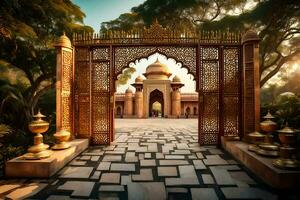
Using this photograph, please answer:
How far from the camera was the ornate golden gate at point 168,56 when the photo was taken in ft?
19.3

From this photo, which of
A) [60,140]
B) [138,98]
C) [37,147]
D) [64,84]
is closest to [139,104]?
[138,98]

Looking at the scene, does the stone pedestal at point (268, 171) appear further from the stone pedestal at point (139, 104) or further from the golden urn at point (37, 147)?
the stone pedestal at point (139, 104)

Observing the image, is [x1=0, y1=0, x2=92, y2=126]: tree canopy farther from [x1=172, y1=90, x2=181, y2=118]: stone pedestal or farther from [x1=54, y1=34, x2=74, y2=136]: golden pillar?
[x1=172, y1=90, x2=181, y2=118]: stone pedestal

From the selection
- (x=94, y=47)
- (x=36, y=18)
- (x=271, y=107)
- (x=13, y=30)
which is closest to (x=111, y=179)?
(x=94, y=47)

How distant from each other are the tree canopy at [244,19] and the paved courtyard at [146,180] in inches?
361

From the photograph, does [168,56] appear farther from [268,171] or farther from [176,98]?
[176,98]

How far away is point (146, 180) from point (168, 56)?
3.90 meters

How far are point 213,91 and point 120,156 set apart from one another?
3.33 m

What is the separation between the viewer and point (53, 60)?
11.8m

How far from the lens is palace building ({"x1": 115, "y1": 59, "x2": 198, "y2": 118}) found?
21.2 m

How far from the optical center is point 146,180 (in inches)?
140

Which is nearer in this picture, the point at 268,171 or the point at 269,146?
the point at 268,171

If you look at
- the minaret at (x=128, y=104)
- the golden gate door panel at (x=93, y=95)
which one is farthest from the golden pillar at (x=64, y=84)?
the minaret at (x=128, y=104)

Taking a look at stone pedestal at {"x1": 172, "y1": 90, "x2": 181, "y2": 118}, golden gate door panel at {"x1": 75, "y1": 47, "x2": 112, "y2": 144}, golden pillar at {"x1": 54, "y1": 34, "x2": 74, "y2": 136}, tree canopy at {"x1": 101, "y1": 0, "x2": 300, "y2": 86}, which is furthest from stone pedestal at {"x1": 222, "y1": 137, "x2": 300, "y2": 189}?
stone pedestal at {"x1": 172, "y1": 90, "x2": 181, "y2": 118}
